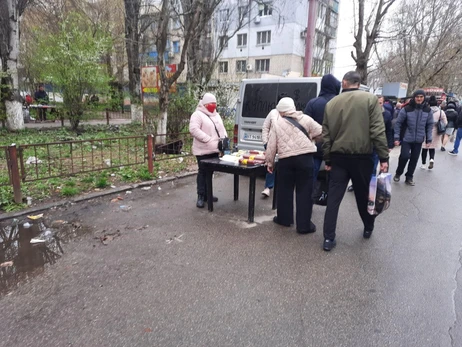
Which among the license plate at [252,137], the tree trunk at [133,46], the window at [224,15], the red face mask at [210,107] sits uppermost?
the window at [224,15]

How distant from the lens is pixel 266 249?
11.6 feet

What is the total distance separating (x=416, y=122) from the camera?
20.1 feet

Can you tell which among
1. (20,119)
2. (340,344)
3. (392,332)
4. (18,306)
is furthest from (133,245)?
(20,119)

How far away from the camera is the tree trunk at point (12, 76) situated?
35.1ft

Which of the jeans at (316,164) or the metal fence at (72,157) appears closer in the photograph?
the jeans at (316,164)

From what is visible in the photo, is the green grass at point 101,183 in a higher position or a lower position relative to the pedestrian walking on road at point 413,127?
lower

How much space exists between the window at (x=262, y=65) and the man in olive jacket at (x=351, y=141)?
31029 millimetres

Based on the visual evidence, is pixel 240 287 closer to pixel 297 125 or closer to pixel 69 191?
pixel 297 125

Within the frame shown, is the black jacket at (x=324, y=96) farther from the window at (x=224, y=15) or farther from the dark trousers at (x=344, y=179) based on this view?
the window at (x=224, y=15)

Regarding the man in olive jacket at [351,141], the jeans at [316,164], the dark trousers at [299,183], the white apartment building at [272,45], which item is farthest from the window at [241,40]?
the man in olive jacket at [351,141]

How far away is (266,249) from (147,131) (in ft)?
25.6

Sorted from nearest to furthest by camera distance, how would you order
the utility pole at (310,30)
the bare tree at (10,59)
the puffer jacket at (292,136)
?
the puffer jacket at (292,136)
the utility pole at (310,30)
the bare tree at (10,59)

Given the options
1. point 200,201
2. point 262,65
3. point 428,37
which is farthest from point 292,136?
point 262,65

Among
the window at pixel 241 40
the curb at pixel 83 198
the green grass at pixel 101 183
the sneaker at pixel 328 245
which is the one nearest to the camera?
the sneaker at pixel 328 245
